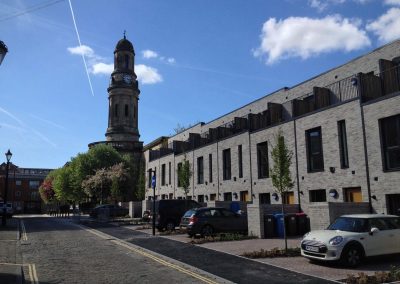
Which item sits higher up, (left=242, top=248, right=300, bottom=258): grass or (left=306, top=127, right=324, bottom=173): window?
(left=306, top=127, right=324, bottom=173): window

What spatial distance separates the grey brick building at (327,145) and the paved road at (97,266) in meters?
7.46

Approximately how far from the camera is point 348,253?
1140cm

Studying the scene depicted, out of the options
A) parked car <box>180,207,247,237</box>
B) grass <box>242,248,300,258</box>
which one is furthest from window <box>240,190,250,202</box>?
grass <box>242,248,300,258</box>

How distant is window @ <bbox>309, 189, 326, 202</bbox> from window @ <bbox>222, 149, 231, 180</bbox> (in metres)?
9.84

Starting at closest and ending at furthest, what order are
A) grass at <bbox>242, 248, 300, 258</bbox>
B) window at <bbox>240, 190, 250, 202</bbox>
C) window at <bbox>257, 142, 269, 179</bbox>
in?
grass at <bbox>242, 248, 300, 258</bbox>
window at <bbox>257, 142, 269, 179</bbox>
window at <bbox>240, 190, 250, 202</bbox>

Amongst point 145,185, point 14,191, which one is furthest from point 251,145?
point 14,191

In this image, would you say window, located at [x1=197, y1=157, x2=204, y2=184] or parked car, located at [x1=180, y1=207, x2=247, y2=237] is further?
Answer: window, located at [x1=197, y1=157, x2=204, y2=184]

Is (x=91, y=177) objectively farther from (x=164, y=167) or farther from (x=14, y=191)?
(x=14, y=191)

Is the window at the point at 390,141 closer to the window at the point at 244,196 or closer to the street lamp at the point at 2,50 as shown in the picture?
the window at the point at 244,196

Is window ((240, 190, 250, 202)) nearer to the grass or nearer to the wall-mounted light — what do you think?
the wall-mounted light

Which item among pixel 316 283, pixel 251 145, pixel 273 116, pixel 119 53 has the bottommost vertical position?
pixel 316 283

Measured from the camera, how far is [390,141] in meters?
18.8

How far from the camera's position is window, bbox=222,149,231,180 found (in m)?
32.6

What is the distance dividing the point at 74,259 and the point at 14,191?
103 metres
